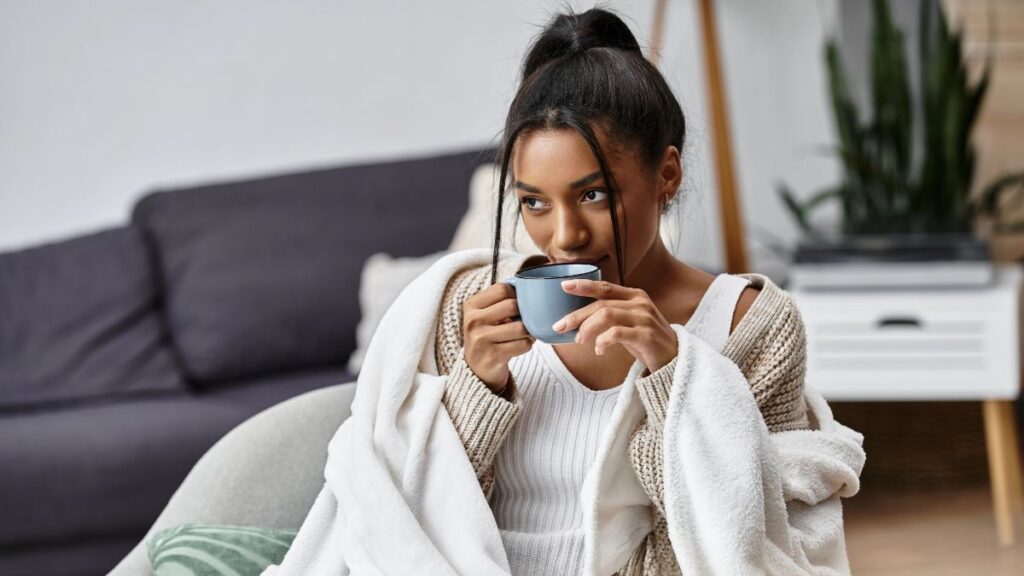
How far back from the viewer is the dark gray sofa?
98.9 inches

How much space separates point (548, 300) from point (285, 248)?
2008 millimetres

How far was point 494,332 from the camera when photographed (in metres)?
1.05

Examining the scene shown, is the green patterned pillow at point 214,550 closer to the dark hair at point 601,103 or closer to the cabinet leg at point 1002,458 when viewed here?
the dark hair at point 601,103

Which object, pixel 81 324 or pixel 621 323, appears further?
pixel 81 324

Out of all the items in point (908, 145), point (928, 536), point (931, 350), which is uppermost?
point (908, 145)

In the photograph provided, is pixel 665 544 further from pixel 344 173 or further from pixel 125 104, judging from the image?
pixel 125 104

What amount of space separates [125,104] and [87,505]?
1233 millimetres

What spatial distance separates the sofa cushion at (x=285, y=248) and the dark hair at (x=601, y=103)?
172 centimetres

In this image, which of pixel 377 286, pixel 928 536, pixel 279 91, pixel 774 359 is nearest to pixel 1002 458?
pixel 928 536

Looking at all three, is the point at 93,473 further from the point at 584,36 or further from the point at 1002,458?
the point at 1002,458

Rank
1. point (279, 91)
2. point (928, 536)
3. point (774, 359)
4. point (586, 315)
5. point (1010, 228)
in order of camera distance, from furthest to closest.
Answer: point (279, 91) < point (1010, 228) < point (928, 536) < point (774, 359) < point (586, 315)

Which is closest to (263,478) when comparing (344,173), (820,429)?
(820,429)

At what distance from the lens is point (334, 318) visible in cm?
283

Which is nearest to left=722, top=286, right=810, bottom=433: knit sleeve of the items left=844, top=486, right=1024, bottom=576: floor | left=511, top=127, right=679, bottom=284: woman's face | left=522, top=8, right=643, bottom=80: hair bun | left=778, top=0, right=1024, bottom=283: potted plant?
left=511, top=127, right=679, bottom=284: woman's face
